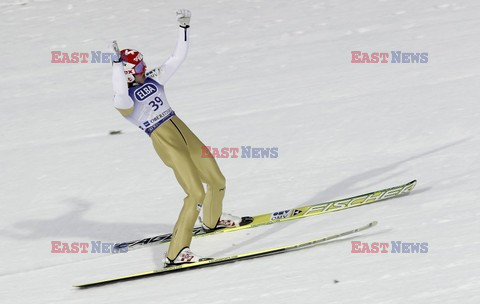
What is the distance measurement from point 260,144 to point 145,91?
3.43 metres

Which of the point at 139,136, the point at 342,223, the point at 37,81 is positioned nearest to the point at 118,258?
the point at 342,223

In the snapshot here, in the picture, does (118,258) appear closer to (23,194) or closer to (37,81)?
(23,194)

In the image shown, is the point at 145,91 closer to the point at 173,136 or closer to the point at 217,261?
the point at 173,136

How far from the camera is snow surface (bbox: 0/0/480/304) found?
791 centimetres

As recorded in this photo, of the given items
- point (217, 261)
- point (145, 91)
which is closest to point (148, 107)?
point (145, 91)

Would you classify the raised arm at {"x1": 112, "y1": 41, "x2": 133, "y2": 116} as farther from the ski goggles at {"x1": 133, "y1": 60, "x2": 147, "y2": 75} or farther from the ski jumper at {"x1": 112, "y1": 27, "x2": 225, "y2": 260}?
the ski goggles at {"x1": 133, "y1": 60, "x2": 147, "y2": 75}

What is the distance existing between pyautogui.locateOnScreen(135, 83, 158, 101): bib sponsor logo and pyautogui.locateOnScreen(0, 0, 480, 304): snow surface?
129cm

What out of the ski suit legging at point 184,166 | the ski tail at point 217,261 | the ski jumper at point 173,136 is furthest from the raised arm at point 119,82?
the ski tail at point 217,261

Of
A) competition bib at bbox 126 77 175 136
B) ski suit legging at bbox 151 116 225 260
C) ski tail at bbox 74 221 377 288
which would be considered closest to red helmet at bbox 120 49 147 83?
competition bib at bbox 126 77 175 136

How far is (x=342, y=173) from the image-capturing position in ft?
33.0

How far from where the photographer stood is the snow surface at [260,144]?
7914 mm

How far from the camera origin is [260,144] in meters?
11.4

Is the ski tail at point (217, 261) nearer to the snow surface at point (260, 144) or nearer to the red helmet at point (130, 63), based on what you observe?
the snow surface at point (260, 144)

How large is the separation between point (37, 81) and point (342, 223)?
289 inches
